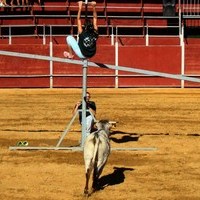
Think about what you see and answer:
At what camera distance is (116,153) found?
11.1 m

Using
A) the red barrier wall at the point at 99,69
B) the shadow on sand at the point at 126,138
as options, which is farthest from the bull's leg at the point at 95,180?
the red barrier wall at the point at 99,69

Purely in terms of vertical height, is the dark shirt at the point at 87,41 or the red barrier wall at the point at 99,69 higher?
the dark shirt at the point at 87,41

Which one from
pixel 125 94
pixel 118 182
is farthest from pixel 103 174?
pixel 125 94

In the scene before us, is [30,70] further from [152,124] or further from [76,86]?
[152,124]

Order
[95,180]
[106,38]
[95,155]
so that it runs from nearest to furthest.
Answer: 1. [95,155]
2. [95,180]
3. [106,38]

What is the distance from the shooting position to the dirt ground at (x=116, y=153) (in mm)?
8573

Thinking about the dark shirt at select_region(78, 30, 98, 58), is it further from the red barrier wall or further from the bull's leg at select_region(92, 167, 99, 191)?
the red barrier wall

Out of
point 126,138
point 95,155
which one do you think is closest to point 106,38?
point 126,138

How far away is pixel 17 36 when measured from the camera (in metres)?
26.8

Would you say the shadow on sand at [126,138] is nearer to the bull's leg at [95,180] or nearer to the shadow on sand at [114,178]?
the shadow on sand at [114,178]

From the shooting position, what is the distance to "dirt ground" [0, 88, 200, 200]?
8.57 m

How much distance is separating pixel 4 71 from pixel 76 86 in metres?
2.57

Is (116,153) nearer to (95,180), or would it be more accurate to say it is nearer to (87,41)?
(87,41)

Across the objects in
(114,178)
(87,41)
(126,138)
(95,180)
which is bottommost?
(126,138)
